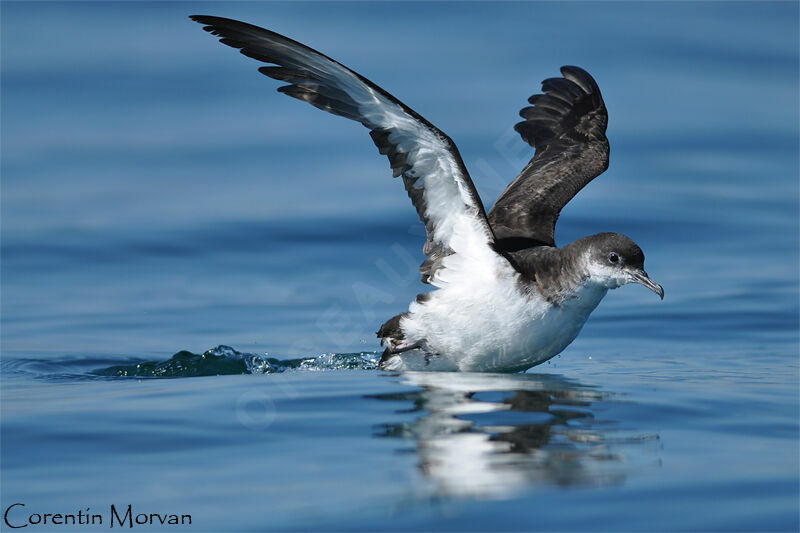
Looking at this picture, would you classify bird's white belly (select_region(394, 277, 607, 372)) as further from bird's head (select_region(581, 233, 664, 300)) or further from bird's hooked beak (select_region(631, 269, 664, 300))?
bird's hooked beak (select_region(631, 269, 664, 300))

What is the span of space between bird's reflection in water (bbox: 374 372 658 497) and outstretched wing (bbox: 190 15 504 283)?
1.19 m

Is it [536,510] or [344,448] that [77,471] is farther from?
[536,510]

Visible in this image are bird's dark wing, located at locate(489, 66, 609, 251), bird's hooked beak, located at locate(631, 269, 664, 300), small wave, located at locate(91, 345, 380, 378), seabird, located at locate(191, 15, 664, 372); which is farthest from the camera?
bird's dark wing, located at locate(489, 66, 609, 251)

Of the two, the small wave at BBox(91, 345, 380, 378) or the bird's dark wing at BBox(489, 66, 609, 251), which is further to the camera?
the bird's dark wing at BBox(489, 66, 609, 251)

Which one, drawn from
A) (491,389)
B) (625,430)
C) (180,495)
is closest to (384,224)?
(491,389)

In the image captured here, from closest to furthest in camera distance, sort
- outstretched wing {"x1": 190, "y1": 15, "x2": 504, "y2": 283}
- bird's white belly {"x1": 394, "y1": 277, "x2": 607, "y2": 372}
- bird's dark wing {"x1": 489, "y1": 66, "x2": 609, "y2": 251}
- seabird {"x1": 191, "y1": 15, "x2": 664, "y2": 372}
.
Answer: outstretched wing {"x1": 190, "y1": 15, "x2": 504, "y2": 283} < seabird {"x1": 191, "y1": 15, "x2": 664, "y2": 372} < bird's white belly {"x1": 394, "y1": 277, "x2": 607, "y2": 372} < bird's dark wing {"x1": 489, "y1": 66, "x2": 609, "y2": 251}

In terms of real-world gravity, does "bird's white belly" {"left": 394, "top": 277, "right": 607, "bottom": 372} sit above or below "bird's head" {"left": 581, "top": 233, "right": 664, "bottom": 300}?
below

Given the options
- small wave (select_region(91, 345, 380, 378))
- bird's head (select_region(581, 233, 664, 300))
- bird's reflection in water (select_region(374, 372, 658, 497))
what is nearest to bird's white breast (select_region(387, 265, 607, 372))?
bird's head (select_region(581, 233, 664, 300))

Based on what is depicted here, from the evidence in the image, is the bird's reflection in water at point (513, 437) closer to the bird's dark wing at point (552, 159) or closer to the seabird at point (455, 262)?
the seabird at point (455, 262)

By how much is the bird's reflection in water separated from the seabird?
0.54m

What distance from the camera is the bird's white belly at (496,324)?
7.58 meters

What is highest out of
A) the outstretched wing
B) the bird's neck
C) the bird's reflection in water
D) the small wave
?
the outstretched wing

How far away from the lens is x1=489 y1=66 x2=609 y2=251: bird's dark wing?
925 centimetres

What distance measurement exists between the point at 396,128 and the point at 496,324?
1560 mm
